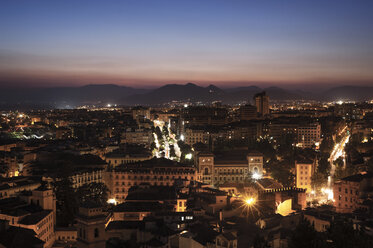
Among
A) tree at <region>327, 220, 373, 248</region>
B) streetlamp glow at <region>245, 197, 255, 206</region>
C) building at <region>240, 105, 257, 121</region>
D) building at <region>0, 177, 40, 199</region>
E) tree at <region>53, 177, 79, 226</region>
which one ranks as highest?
building at <region>240, 105, 257, 121</region>

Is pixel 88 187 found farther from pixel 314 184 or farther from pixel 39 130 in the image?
pixel 39 130

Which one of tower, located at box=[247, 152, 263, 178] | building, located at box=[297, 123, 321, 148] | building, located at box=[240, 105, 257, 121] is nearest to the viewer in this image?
tower, located at box=[247, 152, 263, 178]

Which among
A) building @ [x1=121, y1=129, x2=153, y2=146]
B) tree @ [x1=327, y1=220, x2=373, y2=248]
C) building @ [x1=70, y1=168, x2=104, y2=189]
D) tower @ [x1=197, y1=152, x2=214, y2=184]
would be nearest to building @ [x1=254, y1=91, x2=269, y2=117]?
building @ [x1=121, y1=129, x2=153, y2=146]

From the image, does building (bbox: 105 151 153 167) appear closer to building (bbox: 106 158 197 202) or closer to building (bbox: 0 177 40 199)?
building (bbox: 106 158 197 202)

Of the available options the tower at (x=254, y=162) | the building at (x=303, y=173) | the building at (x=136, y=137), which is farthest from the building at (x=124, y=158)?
the building at (x=136, y=137)

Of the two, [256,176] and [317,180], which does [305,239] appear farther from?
[256,176]

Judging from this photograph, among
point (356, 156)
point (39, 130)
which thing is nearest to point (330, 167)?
point (356, 156)
